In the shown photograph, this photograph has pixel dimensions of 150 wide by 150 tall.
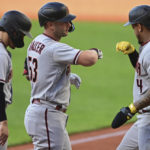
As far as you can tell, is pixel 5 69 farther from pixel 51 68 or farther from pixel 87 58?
pixel 87 58

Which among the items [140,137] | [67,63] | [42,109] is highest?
[67,63]

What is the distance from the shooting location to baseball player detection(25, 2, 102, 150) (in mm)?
4414

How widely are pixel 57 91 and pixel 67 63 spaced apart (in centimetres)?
32

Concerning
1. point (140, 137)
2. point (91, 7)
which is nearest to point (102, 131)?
point (140, 137)

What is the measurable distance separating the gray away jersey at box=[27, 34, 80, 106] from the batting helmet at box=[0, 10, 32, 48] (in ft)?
0.58

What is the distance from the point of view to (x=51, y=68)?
4.42 metres

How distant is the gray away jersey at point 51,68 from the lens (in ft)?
14.3

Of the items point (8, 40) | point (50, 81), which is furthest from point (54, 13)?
point (50, 81)

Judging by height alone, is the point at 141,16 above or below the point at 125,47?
above

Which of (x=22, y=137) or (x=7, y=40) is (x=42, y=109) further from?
(x=22, y=137)

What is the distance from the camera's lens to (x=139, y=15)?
4547mm

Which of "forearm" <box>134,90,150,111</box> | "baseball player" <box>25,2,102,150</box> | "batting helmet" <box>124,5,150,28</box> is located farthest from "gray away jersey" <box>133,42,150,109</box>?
"baseball player" <box>25,2,102,150</box>

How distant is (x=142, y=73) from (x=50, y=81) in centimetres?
96

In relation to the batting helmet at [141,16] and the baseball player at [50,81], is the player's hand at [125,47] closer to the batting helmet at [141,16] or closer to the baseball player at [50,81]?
the batting helmet at [141,16]
